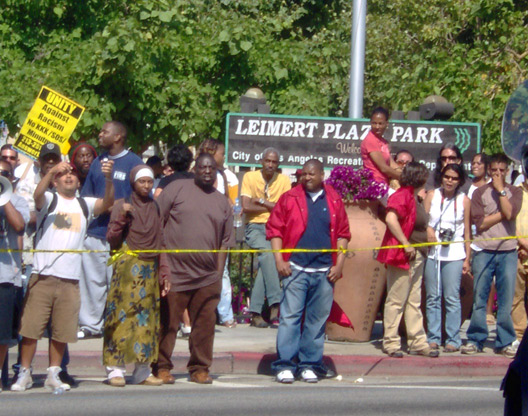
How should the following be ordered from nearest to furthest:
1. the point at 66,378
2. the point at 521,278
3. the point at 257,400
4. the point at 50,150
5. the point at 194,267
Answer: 1. the point at 257,400
2. the point at 66,378
3. the point at 194,267
4. the point at 50,150
5. the point at 521,278

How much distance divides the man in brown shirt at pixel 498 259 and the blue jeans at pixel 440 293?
25cm

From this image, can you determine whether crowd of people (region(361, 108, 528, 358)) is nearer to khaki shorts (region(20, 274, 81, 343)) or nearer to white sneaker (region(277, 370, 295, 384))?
white sneaker (region(277, 370, 295, 384))

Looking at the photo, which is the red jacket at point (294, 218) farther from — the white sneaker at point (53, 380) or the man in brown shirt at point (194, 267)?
the white sneaker at point (53, 380)

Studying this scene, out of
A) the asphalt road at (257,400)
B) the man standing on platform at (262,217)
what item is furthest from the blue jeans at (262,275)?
the asphalt road at (257,400)

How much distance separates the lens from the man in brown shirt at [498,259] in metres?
10.7

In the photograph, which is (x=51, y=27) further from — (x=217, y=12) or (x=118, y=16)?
(x=217, y=12)

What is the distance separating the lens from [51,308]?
28.1 feet

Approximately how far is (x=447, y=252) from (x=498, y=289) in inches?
28.5

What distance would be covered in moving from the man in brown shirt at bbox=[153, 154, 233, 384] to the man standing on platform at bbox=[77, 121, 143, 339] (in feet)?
3.92

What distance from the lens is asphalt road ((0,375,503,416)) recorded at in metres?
7.98

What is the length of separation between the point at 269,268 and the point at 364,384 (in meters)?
2.43

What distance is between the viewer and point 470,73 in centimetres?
1747

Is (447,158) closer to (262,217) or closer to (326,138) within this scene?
(262,217)

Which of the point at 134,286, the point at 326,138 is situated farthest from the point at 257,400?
the point at 326,138
